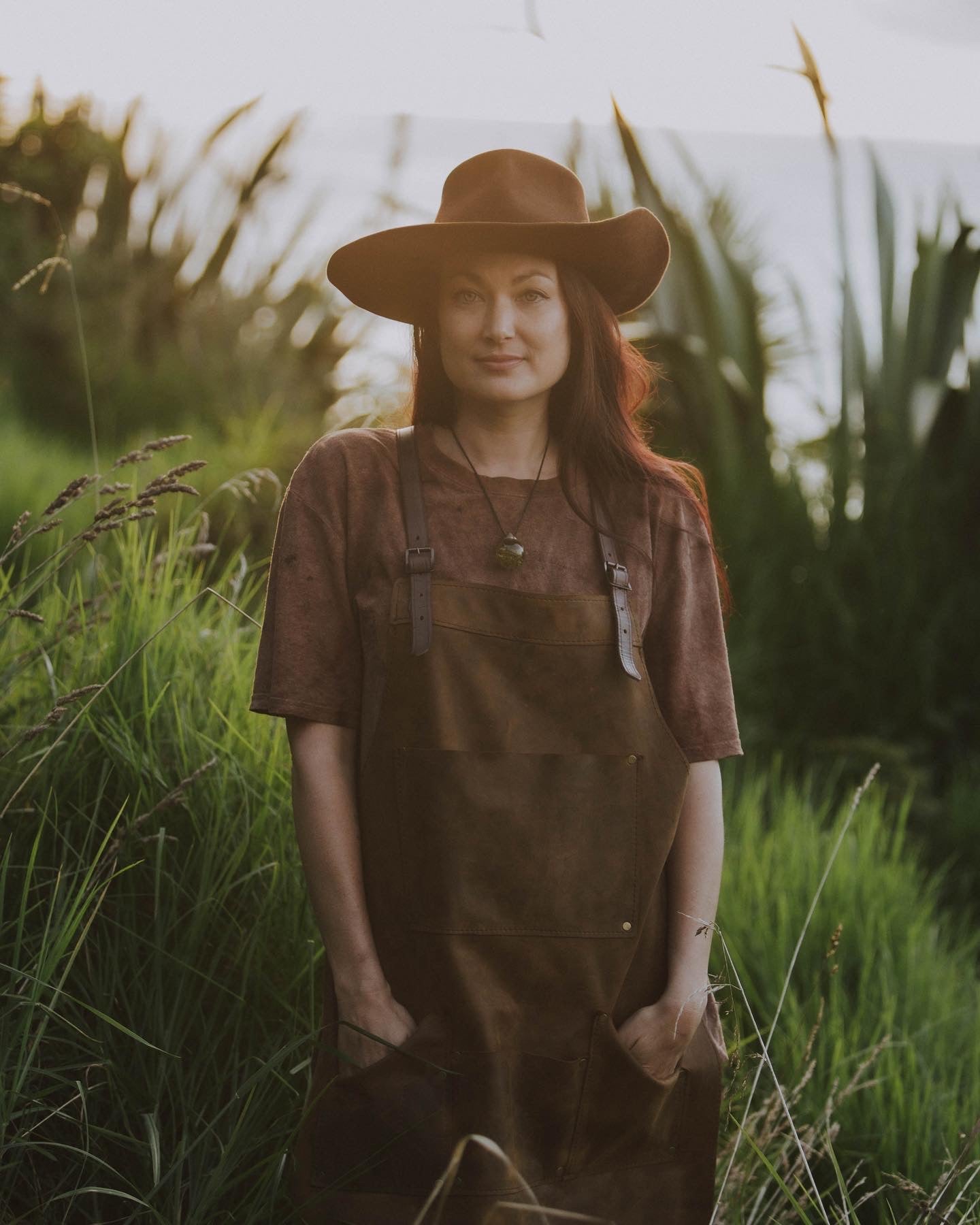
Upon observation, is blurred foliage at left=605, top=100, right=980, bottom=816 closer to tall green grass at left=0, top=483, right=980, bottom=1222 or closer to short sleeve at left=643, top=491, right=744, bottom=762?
tall green grass at left=0, top=483, right=980, bottom=1222

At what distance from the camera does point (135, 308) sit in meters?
7.30

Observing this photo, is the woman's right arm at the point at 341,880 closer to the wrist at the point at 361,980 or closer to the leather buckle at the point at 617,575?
the wrist at the point at 361,980

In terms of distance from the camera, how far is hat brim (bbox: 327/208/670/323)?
6.25 feet

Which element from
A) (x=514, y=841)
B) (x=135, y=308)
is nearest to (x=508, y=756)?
(x=514, y=841)

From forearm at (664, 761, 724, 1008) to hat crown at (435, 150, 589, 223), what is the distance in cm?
89

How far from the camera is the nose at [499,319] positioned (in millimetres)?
1869

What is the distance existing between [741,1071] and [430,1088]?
753mm

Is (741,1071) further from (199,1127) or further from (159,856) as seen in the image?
(159,856)

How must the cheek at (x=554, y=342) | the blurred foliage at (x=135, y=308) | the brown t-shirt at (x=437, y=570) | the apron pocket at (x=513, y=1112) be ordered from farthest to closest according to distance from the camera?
the blurred foliage at (x=135, y=308) → the cheek at (x=554, y=342) → the brown t-shirt at (x=437, y=570) → the apron pocket at (x=513, y=1112)

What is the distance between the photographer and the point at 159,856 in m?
1.97

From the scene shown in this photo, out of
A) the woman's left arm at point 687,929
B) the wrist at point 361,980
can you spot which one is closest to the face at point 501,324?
the woman's left arm at point 687,929

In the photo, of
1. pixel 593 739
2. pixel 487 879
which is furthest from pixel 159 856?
pixel 593 739

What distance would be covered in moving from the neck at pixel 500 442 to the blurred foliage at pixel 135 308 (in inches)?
181

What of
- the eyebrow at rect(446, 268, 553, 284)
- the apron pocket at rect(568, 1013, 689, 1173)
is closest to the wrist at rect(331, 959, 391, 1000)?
the apron pocket at rect(568, 1013, 689, 1173)
